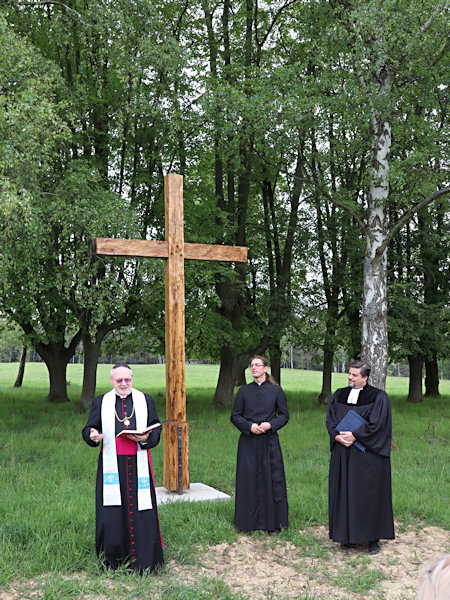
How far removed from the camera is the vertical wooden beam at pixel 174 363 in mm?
8016

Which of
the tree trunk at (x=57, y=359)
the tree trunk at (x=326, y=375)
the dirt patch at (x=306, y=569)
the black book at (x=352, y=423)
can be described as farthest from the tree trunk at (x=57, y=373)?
the black book at (x=352, y=423)

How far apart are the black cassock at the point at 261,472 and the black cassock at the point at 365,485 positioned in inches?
24.4

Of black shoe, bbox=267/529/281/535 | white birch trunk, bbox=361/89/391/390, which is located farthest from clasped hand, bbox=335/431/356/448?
white birch trunk, bbox=361/89/391/390

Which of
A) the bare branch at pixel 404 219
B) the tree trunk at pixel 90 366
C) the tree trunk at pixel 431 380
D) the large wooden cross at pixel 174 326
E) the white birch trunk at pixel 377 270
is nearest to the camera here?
the large wooden cross at pixel 174 326

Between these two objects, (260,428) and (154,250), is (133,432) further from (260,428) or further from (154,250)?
(154,250)

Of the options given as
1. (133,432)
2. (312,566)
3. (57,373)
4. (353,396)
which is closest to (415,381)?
(57,373)

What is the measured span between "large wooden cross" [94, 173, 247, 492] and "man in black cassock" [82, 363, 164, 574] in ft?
7.67

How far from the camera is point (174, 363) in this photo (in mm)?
8062

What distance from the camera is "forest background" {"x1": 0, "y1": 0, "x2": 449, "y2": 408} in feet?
38.2

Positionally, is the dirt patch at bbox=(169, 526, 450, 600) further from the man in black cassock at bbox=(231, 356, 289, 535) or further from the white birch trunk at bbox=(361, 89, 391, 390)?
the white birch trunk at bbox=(361, 89, 391, 390)

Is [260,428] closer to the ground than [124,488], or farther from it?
farther from it

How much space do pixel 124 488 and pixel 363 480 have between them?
99.4 inches

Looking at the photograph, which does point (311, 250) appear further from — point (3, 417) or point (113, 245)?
point (113, 245)

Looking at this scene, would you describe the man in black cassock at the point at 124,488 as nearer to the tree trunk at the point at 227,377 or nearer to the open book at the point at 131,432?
the open book at the point at 131,432
